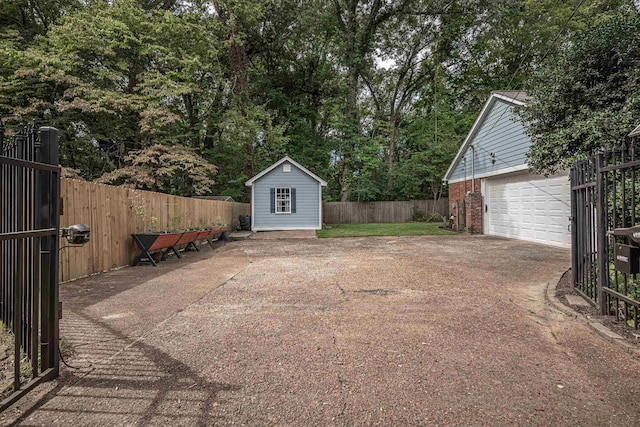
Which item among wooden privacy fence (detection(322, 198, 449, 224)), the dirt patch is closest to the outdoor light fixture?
the dirt patch

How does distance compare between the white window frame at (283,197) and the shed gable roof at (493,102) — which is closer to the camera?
the shed gable roof at (493,102)

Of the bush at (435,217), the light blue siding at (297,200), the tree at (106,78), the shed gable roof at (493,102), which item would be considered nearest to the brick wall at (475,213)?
the shed gable roof at (493,102)

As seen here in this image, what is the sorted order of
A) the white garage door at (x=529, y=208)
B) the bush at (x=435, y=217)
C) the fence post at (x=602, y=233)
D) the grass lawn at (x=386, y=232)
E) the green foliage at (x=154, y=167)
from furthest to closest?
1. the bush at (x=435, y=217)
2. the green foliage at (x=154, y=167)
3. the grass lawn at (x=386, y=232)
4. the white garage door at (x=529, y=208)
5. the fence post at (x=602, y=233)

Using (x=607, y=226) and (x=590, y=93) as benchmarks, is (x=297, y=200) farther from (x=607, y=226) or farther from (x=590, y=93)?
(x=607, y=226)

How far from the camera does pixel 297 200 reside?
17.0 metres

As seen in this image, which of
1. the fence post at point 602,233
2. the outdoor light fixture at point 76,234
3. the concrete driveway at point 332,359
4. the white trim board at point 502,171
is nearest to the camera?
the concrete driveway at point 332,359

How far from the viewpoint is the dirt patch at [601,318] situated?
9.86 ft

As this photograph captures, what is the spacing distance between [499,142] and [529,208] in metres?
2.89

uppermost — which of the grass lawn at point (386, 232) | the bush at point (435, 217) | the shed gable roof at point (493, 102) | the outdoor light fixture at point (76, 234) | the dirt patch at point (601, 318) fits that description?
Answer: the shed gable roof at point (493, 102)

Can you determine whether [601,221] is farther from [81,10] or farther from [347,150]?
[347,150]

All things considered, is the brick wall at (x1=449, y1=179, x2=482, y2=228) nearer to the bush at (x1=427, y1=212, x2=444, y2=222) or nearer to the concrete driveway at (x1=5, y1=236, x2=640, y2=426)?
the bush at (x1=427, y1=212, x2=444, y2=222)

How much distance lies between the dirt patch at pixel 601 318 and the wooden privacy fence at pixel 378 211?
19.3 metres

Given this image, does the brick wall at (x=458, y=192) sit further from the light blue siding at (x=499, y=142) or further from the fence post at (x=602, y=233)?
the fence post at (x=602, y=233)

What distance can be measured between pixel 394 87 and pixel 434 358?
94.4ft
